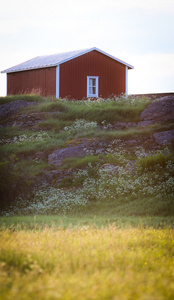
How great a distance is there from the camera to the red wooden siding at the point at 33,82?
29266mm

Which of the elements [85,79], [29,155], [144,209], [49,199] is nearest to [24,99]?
[85,79]

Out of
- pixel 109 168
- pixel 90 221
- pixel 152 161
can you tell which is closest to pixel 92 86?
pixel 109 168

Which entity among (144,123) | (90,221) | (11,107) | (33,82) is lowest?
(90,221)

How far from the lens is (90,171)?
48.2ft

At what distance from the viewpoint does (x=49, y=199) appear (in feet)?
42.8

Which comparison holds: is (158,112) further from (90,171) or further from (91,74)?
(91,74)

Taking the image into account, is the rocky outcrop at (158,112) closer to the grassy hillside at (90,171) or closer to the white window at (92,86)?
the grassy hillside at (90,171)

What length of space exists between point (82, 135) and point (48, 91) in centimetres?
1236

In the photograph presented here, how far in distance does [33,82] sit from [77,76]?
3948 mm

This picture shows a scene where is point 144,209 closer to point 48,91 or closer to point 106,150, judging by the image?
point 106,150

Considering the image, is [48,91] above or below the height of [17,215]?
above

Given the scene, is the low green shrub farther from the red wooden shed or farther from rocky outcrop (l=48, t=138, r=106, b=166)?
the red wooden shed

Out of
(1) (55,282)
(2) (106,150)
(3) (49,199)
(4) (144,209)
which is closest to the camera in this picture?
(1) (55,282)

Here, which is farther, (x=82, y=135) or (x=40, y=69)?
(x=40, y=69)
